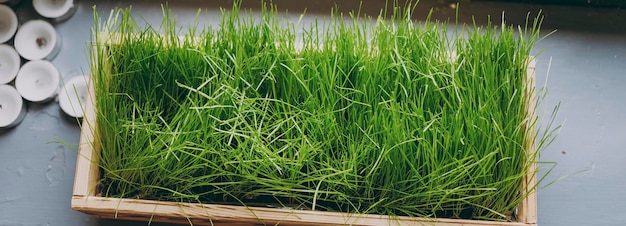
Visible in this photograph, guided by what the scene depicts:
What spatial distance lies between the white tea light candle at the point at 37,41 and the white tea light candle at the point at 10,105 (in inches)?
2.3

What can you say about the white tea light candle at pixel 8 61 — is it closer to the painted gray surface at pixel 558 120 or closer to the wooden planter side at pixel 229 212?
the painted gray surface at pixel 558 120

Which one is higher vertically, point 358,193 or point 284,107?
point 284,107

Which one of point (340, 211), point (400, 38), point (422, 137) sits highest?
point (400, 38)

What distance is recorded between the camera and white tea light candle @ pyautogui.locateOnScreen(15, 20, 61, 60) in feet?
3.36

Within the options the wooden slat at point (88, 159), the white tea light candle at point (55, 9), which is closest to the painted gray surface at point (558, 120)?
the white tea light candle at point (55, 9)

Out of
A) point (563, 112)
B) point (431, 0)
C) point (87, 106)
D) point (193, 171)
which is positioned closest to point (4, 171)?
point (87, 106)

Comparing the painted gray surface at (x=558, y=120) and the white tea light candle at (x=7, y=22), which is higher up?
the white tea light candle at (x=7, y=22)

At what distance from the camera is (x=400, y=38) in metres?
0.87

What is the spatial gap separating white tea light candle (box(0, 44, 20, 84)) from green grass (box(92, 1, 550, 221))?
0.22 meters

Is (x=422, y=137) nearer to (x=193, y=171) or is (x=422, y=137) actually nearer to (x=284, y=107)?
(x=284, y=107)

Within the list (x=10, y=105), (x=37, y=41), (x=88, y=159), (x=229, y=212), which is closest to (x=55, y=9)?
(x=37, y=41)

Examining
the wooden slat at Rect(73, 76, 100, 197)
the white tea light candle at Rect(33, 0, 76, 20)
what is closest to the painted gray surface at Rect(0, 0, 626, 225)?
the white tea light candle at Rect(33, 0, 76, 20)

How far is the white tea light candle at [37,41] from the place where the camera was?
1.02 metres

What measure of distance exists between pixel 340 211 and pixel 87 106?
1.18ft
